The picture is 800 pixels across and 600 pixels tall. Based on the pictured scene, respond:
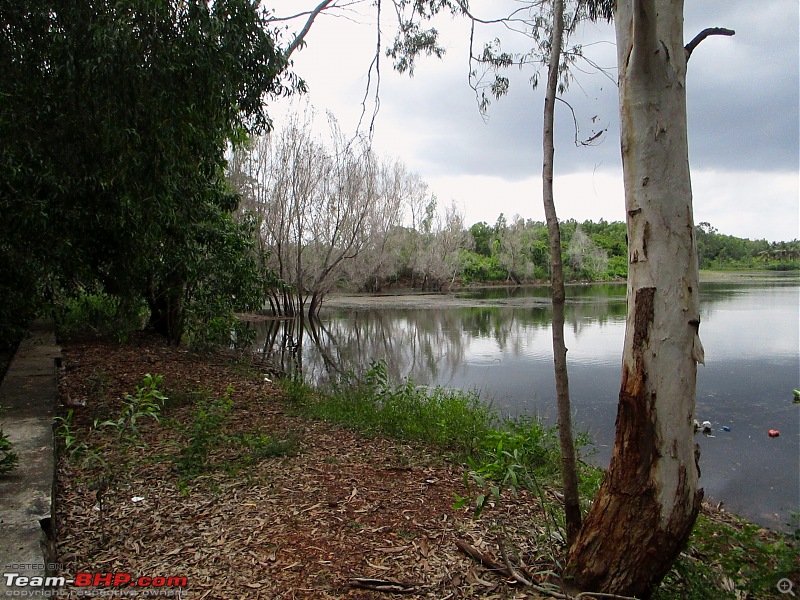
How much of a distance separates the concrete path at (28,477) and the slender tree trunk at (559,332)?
2.11 metres

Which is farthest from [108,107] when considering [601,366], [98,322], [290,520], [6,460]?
[601,366]

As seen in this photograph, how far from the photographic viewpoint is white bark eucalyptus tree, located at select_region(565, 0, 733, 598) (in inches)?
77.5

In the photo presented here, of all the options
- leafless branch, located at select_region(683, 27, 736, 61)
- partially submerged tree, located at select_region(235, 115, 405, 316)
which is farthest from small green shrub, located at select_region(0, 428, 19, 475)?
partially submerged tree, located at select_region(235, 115, 405, 316)

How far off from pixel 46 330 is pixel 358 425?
20.9ft

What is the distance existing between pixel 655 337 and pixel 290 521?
1.97 metres

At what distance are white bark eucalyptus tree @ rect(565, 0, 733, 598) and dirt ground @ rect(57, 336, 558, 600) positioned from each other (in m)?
0.45

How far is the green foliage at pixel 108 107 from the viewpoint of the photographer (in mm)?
3855

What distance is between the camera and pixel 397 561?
241 cm

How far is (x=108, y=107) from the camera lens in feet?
12.8

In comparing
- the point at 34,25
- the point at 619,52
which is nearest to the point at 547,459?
the point at 619,52

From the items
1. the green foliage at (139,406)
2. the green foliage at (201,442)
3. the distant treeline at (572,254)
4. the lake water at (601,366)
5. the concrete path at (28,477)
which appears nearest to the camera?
the concrete path at (28,477)

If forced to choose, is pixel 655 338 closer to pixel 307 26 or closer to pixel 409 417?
pixel 409 417

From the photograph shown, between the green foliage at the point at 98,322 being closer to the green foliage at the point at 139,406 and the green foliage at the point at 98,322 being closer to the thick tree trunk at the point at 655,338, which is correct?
the green foliage at the point at 139,406
